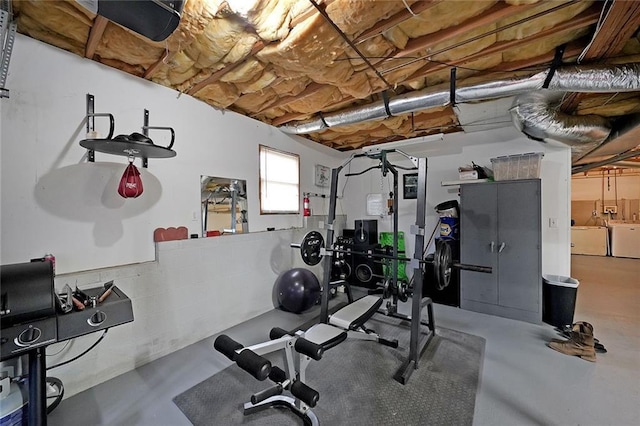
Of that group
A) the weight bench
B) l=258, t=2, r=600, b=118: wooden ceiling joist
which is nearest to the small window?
the weight bench

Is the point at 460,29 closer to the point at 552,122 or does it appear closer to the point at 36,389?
the point at 552,122

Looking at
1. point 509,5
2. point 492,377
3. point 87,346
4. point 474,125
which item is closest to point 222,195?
point 87,346

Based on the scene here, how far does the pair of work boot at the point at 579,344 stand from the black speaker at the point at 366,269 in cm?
227

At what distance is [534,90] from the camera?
96.7 inches

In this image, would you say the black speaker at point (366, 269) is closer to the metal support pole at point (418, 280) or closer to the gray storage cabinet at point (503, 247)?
the gray storage cabinet at point (503, 247)

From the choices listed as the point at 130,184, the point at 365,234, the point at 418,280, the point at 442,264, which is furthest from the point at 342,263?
the point at 130,184

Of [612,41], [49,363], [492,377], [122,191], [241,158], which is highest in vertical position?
[612,41]

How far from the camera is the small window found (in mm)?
3979

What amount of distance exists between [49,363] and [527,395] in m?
3.80

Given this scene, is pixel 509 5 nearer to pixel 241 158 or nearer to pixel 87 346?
pixel 241 158

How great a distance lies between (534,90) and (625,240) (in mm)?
8488

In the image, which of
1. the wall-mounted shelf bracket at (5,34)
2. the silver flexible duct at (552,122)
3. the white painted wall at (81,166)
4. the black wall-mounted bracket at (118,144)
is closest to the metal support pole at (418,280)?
the silver flexible duct at (552,122)

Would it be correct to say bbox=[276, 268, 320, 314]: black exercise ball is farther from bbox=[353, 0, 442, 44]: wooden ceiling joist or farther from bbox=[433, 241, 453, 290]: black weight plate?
bbox=[353, 0, 442, 44]: wooden ceiling joist

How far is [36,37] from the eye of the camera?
202 cm
